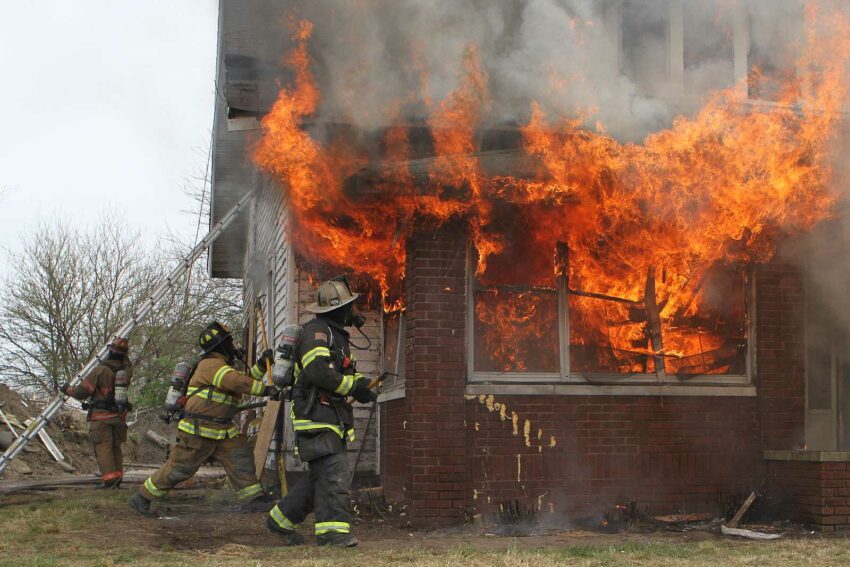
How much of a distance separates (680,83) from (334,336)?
497cm

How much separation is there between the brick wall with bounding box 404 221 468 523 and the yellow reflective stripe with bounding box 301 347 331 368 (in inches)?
49.8

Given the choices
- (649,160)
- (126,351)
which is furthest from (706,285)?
(126,351)

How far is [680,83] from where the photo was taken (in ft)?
30.9

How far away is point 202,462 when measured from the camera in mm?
8500

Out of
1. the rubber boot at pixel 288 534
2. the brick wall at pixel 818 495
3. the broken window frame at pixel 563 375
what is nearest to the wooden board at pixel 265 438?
the broken window frame at pixel 563 375

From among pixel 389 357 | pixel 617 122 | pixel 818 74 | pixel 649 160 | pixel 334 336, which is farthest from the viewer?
pixel 389 357

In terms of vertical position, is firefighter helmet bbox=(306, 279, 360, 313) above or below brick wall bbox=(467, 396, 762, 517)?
above

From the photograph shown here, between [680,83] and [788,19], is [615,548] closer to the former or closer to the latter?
[680,83]

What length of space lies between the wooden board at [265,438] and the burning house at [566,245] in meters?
1.43

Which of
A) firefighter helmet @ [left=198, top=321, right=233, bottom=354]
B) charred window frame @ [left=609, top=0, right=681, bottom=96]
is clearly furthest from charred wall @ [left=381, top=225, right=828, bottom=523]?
charred window frame @ [left=609, top=0, right=681, bottom=96]

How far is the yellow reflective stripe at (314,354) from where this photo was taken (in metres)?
6.31

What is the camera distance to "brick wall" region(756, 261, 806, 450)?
8.00 m

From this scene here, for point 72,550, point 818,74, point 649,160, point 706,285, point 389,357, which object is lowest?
point 72,550

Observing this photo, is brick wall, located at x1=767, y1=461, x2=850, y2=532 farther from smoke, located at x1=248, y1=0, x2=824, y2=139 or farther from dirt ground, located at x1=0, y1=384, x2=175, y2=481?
dirt ground, located at x1=0, y1=384, x2=175, y2=481
